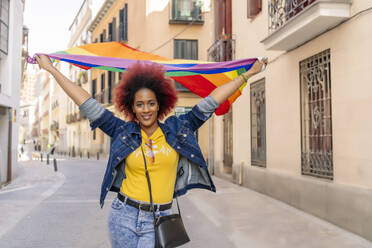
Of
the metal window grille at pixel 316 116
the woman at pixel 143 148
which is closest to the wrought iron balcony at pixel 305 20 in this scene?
the metal window grille at pixel 316 116

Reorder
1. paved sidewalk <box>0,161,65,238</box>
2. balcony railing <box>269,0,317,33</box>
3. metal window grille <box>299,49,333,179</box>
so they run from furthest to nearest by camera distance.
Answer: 1. balcony railing <box>269,0,317,33</box>
2. metal window grille <box>299,49,333,179</box>
3. paved sidewalk <box>0,161,65,238</box>

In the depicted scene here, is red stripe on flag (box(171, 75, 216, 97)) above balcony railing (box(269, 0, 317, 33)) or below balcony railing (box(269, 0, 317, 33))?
below

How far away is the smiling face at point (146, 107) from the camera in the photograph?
2.66 meters

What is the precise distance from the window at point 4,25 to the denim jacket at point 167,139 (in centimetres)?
1217

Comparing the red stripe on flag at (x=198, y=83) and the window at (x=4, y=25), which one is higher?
the window at (x=4, y=25)

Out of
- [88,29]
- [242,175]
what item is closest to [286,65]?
[242,175]

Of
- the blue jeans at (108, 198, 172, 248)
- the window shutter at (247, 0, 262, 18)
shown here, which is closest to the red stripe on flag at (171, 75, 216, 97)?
the blue jeans at (108, 198, 172, 248)

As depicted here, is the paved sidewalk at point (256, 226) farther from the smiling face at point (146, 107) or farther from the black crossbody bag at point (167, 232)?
the smiling face at point (146, 107)

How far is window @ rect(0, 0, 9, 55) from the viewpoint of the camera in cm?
1329

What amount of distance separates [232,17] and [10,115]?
8673 millimetres

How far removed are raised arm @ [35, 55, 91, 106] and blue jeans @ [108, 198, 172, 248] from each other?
739mm

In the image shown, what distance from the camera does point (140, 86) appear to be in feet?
9.17

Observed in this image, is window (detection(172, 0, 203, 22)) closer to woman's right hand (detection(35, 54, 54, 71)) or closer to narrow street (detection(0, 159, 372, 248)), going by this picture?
narrow street (detection(0, 159, 372, 248))

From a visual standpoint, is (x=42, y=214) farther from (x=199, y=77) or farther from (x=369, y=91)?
(x=369, y=91)
